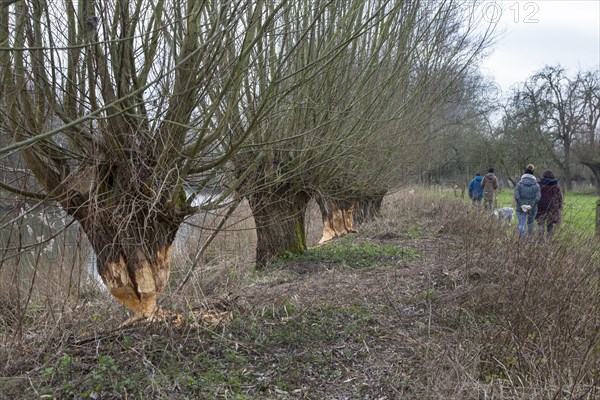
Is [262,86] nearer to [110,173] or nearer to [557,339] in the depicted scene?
[110,173]

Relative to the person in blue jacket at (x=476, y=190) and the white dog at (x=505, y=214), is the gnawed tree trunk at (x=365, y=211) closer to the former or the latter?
the person in blue jacket at (x=476, y=190)

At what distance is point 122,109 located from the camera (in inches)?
155

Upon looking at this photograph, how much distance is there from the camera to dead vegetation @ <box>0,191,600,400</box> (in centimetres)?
353

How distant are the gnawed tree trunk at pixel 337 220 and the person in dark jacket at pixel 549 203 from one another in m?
4.60

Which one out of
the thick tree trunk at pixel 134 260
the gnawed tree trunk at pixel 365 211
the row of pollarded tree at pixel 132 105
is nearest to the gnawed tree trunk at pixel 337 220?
the gnawed tree trunk at pixel 365 211

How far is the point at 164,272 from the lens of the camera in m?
4.93

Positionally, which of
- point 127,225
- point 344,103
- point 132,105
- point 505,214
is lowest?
point 505,214

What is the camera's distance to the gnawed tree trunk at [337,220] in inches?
528

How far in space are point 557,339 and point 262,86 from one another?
10.8 feet

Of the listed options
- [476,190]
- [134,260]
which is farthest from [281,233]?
[476,190]

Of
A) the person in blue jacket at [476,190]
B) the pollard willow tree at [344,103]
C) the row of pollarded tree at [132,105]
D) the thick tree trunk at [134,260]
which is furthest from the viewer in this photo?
the person in blue jacket at [476,190]

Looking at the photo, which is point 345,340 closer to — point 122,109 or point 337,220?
point 122,109

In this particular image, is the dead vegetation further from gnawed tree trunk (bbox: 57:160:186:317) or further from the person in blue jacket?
the person in blue jacket

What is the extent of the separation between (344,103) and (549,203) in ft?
16.0
